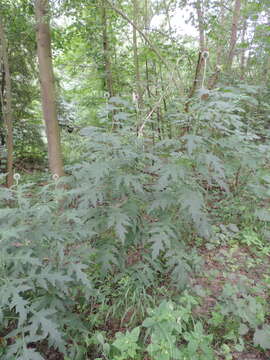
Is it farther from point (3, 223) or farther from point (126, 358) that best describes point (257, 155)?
point (3, 223)

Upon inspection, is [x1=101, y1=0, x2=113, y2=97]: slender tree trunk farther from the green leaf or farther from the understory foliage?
the green leaf

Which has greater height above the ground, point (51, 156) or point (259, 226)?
point (51, 156)

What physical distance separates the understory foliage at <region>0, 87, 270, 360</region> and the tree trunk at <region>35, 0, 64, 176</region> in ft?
7.04

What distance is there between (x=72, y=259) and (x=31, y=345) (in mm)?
791

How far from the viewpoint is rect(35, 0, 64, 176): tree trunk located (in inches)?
146

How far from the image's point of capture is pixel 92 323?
2010 mm

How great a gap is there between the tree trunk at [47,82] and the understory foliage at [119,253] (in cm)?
215

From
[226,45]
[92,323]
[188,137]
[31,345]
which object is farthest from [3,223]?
[226,45]

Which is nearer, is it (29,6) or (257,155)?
(257,155)

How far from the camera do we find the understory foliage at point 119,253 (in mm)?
1630

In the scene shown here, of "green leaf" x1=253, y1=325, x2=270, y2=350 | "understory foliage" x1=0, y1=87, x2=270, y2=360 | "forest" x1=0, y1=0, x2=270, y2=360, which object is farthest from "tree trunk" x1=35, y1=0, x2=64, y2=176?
"green leaf" x1=253, y1=325, x2=270, y2=350

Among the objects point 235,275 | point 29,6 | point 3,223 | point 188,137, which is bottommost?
point 235,275

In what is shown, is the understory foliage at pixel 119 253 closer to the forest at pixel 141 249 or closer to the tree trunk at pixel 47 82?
the forest at pixel 141 249

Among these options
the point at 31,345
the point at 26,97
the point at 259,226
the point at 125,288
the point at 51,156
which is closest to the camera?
the point at 31,345
